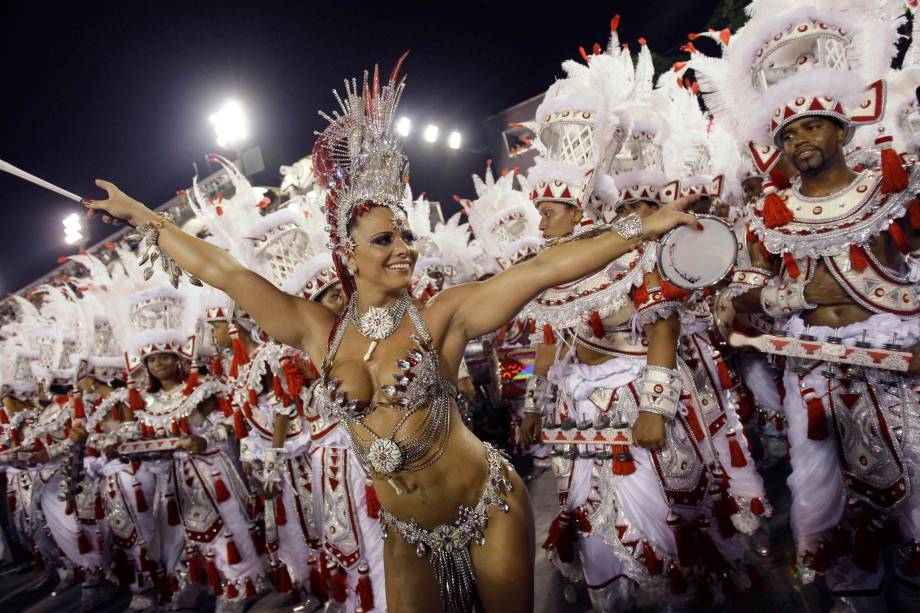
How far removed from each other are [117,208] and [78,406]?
5.83 metres

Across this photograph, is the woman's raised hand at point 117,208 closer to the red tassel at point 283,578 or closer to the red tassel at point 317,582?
the red tassel at point 317,582

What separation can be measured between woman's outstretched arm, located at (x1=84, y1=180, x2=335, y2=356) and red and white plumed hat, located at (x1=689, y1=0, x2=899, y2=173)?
110 inches

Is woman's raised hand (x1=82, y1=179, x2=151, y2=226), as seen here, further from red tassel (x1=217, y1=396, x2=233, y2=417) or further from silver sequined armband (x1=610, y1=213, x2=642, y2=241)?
red tassel (x1=217, y1=396, x2=233, y2=417)

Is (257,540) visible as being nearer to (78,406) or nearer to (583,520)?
(78,406)

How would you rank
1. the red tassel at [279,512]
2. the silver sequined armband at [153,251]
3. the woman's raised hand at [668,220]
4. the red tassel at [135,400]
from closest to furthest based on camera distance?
the woman's raised hand at [668,220] → the silver sequined armband at [153,251] → the red tassel at [279,512] → the red tassel at [135,400]

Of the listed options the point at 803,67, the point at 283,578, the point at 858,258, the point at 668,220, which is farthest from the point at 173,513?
the point at 803,67

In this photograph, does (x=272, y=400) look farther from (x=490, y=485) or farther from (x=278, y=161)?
(x=278, y=161)

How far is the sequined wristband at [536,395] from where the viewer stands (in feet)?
12.5

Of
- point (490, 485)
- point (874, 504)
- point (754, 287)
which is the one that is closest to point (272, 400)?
point (490, 485)

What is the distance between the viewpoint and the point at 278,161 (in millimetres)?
13664

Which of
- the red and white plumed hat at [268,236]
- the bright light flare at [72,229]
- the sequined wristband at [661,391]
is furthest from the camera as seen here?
the bright light flare at [72,229]

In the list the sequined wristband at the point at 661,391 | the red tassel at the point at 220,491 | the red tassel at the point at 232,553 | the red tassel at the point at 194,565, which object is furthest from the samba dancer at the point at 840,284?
the red tassel at the point at 194,565

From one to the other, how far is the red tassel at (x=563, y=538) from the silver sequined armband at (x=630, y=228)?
2.37 metres

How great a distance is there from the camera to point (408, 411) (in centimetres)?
213
